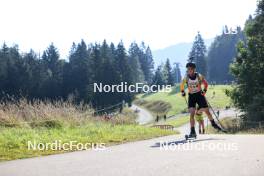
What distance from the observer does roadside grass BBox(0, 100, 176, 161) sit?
10.8m

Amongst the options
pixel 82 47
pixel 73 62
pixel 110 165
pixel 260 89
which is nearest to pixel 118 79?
pixel 73 62

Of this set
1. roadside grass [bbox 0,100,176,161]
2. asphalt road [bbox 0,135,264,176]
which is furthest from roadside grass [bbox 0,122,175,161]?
asphalt road [bbox 0,135,264,176]

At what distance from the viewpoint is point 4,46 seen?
394ft

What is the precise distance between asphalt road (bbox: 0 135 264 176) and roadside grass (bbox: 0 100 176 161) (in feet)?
4.16

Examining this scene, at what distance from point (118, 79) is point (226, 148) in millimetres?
90877

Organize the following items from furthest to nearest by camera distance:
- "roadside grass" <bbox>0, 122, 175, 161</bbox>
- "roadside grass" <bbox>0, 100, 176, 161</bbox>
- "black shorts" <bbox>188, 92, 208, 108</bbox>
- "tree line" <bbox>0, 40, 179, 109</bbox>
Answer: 1. "tree line" <bbox>0, 40, 179, 109</bbox>
2. "black shorts" <bbox>188, 92, 208, 108</bbox>
3. "roadside grass" <bbox>0, 100, 176, 161</bbox>
4. "roadside grass" <bbox>0, 122, 175, 161</bbox>

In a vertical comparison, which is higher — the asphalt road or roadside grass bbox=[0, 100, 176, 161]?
roadside grass bbox=[0, 100, 176, 161]

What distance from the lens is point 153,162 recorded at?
8.45 m

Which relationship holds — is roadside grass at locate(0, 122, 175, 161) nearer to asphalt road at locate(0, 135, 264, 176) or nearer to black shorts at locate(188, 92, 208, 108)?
asphalt road at locate(0, 135, 264, 176)

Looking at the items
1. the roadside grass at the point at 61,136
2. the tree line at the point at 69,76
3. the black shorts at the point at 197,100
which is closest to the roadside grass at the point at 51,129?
the roadside grass at the point at 61,136

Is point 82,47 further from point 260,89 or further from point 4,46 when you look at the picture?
point 260,89

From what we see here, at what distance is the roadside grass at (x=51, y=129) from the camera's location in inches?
424

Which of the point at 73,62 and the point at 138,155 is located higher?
the point at 73,62

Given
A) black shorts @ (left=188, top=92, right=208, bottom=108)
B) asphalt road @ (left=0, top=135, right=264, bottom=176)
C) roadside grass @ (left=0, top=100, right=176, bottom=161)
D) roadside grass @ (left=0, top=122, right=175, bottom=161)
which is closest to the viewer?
asphalt road @ (left=0, top=135, right=264, bottom=176)
